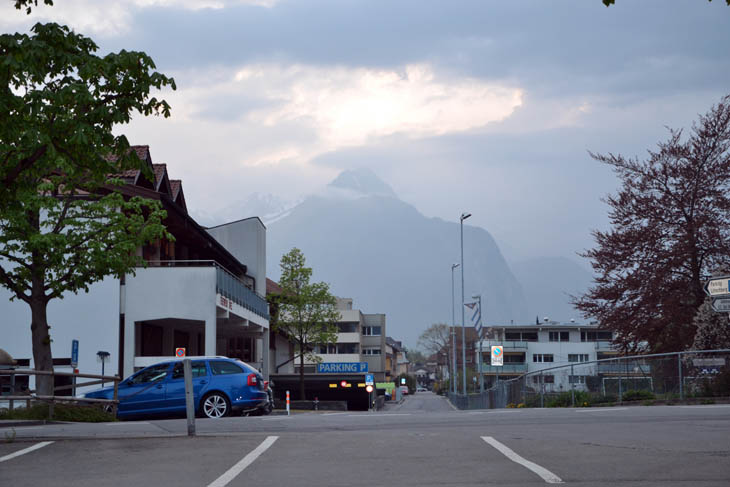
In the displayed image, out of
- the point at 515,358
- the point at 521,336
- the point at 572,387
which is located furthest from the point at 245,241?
the point at 521,336

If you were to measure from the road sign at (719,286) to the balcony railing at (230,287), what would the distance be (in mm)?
25466

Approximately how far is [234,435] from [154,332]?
32.5 meters

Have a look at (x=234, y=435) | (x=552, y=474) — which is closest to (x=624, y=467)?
(x=552, y=474)

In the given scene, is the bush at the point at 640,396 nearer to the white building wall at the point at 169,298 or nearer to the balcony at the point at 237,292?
the white building wall at the point at 169,298

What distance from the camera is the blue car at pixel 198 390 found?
21.3m

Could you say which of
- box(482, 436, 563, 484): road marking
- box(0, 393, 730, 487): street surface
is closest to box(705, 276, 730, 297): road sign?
box(0, 393, 730, 487): street surface

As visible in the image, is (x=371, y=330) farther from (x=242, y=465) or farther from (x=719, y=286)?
(x=242, y=465)

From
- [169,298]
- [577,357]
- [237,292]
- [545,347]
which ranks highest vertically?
[237,292]

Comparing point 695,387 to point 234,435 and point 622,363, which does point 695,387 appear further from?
→ point 234,435

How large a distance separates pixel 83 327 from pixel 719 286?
94.2ft

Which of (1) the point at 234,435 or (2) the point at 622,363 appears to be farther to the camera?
(2) the point at 622,363

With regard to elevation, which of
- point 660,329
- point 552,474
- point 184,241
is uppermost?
point 184,241

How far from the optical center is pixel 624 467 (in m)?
8.13

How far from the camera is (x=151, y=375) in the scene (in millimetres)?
22219
